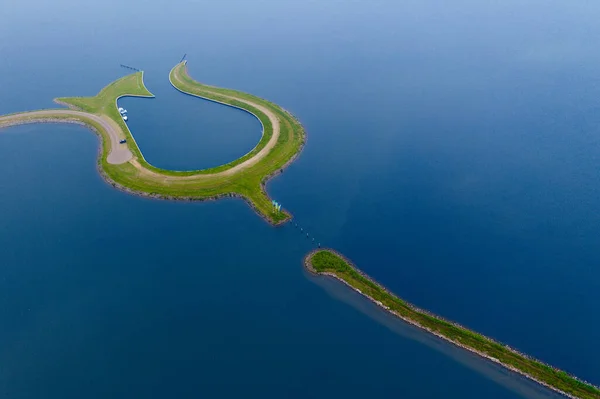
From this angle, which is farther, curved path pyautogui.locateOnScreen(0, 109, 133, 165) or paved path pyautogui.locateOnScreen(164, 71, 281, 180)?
curved path pyautogui.locateOnScreen(0, 109, 133, 165)

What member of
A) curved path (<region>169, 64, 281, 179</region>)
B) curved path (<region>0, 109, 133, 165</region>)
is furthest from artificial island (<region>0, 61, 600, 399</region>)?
curved path (<region>169, 64, 281, 179</region>)

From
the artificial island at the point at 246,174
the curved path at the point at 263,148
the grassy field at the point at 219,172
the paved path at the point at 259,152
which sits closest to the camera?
the artificial island at the point at 246,174

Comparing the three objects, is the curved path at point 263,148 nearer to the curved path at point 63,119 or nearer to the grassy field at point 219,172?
the grassy field at point 219,172

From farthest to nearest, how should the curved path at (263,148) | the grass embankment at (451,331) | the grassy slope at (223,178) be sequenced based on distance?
the curved path at (263,148) < the grassy slope at (223,178) < the grass embankment at (451,331)

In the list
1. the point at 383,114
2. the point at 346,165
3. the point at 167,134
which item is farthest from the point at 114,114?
the point at 383,114

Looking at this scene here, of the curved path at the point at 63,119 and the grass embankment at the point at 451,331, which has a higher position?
the curved path at the point at 63,119

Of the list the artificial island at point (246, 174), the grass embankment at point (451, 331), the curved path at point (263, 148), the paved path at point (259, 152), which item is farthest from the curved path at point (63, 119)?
the grass embankment at point (451, 331)

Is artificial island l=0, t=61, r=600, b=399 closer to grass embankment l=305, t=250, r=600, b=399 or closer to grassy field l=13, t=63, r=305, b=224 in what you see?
grassy field l=13, t=63, r=305, b=224

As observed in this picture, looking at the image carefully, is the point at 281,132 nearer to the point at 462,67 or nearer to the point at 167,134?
the point at 167,134

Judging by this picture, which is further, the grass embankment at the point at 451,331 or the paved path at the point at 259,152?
the paved path at the point at 259,152
